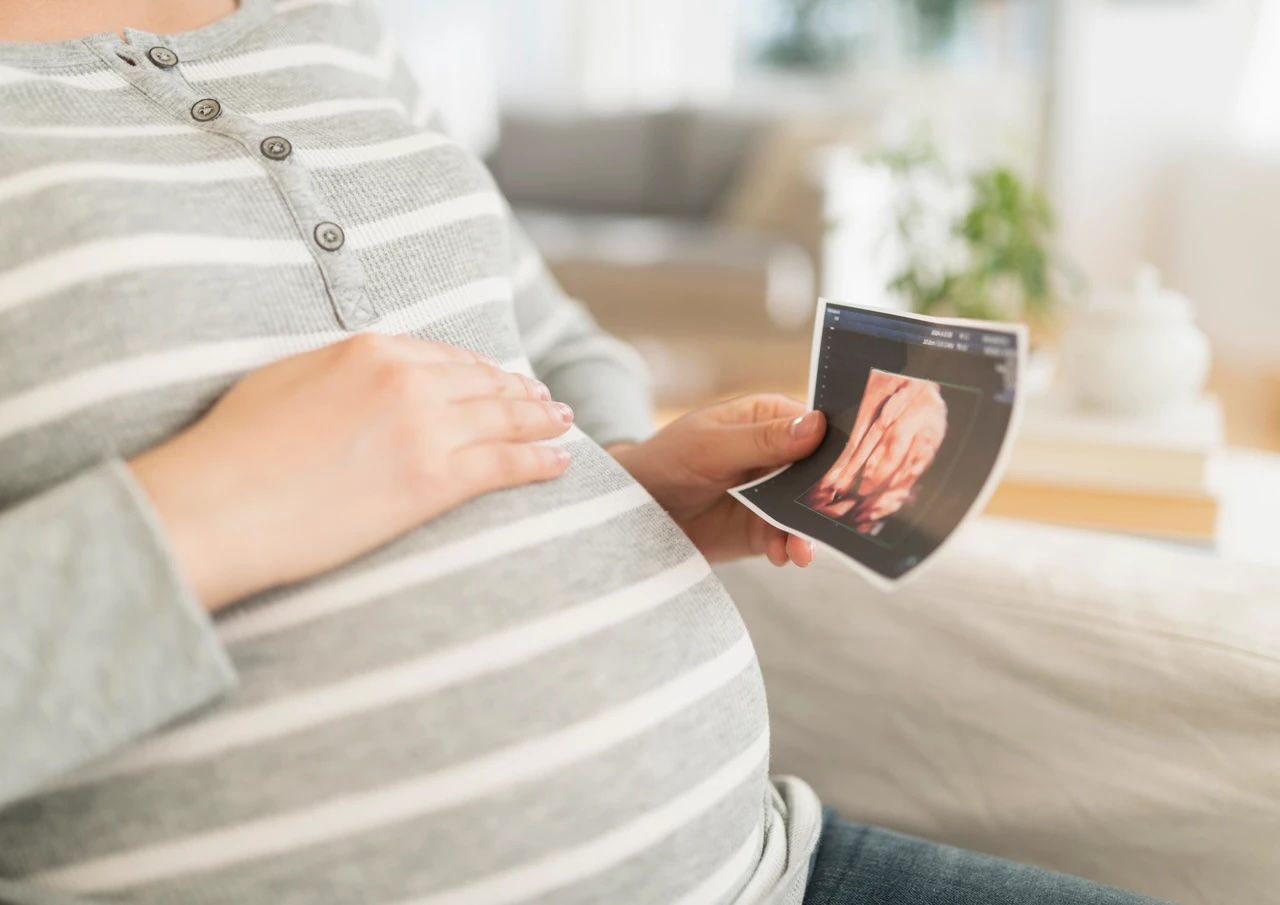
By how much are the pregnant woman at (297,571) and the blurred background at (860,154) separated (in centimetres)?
233

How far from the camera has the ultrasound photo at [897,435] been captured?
2.06 ft

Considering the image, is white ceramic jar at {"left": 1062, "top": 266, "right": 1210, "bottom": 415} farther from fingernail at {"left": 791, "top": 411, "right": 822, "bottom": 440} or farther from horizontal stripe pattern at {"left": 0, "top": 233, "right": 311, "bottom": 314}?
horizontal stripe pattern at {"left": 0, "top": 233, "right": 311, "bottom": 314}

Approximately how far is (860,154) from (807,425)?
2.33 metres

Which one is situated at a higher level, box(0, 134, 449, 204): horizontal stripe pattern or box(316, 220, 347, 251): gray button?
box(0, 134, 449, 204): horizontal stripe pattern

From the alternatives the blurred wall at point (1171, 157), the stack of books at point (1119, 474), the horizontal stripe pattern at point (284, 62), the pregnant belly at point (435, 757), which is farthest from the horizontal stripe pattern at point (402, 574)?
the blurred wall at point (1171, 157)

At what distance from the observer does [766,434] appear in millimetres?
765

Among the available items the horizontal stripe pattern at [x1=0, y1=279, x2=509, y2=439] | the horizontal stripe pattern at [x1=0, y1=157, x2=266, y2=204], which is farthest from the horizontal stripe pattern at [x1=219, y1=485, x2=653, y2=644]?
the horizontal stripe pattern at [x1=0, y1=157, x2=266, y2=204]

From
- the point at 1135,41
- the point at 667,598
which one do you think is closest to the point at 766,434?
Result: the point at 667,598

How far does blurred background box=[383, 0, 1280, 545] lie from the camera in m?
3.79

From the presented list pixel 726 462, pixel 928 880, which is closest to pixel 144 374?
pixel 726 462

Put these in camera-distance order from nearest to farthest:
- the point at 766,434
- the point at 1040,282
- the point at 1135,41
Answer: the point at 766,434, the point at 1040,282, the point at 1135,41

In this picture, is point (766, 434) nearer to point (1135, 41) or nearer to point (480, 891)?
point (480, 891)

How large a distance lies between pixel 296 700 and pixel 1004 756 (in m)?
0.56

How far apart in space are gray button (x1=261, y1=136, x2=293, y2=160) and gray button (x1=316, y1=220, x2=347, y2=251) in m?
0.05
